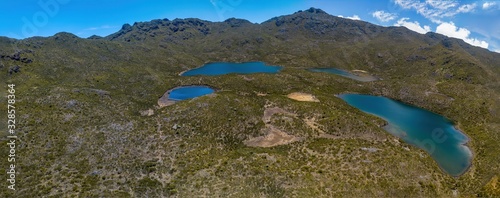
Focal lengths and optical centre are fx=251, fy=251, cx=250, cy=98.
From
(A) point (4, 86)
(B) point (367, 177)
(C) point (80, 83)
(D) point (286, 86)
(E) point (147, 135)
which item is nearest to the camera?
(B) point (367, 177)

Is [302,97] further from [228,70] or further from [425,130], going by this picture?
[228,70]

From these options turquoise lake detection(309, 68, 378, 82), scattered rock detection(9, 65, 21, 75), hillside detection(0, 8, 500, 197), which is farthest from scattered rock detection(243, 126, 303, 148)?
turquoise lake detection(309, 68, 378, 82)

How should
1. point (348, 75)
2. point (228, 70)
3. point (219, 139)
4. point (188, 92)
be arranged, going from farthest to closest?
point (228, 70)
point (348, 75)
point (188, 92)
point (219, 139)

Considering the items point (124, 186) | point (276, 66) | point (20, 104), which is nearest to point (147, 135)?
point (124, 186)

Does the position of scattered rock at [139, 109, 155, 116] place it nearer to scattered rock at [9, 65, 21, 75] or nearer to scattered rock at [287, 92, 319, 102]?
scattered rock at [287, 92, 319, 102]

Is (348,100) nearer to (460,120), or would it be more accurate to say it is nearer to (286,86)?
(286,86)

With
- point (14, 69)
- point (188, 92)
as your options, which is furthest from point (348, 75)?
point (14, 69)
